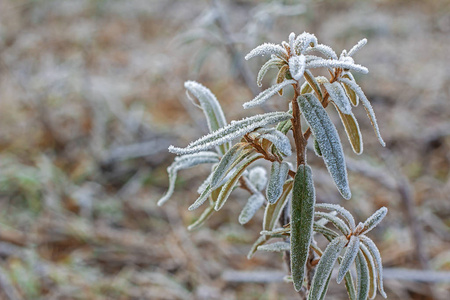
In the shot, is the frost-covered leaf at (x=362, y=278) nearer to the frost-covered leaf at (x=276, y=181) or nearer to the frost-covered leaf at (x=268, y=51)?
the frost-covered leaf at (x=276, y=181)

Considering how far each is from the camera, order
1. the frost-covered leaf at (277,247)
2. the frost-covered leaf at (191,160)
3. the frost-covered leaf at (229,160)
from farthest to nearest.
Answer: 1. the frost-covered leaf at (191,160)
2. the frost-covered leaf at (277,247)
3. the frost-covered leaf at (229,160)

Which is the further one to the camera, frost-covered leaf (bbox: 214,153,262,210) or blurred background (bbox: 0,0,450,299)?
blurred background (bbox: 0,0,450,299)

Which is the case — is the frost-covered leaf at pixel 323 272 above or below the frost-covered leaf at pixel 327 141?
below

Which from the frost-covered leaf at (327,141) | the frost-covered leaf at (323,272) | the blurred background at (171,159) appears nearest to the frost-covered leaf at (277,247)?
the frost-covered leaf at (323,272)

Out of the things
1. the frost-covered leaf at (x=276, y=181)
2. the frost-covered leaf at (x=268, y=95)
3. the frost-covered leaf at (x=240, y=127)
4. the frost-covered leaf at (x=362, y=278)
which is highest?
the frost-covered leaf at (x=268, y=95)

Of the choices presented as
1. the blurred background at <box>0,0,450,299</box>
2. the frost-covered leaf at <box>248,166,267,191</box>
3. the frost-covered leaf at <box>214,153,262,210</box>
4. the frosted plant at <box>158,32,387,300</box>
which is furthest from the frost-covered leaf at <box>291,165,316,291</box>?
the blurred background at <box>0,0,450,299</box>

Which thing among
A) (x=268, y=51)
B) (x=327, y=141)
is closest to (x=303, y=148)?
(x=327, y=141)

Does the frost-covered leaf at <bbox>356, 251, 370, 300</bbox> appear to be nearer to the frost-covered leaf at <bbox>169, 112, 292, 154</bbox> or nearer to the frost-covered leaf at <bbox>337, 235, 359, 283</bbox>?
the frost-covered leaf at <bbox>337, 235, 359, 283</bbox>
